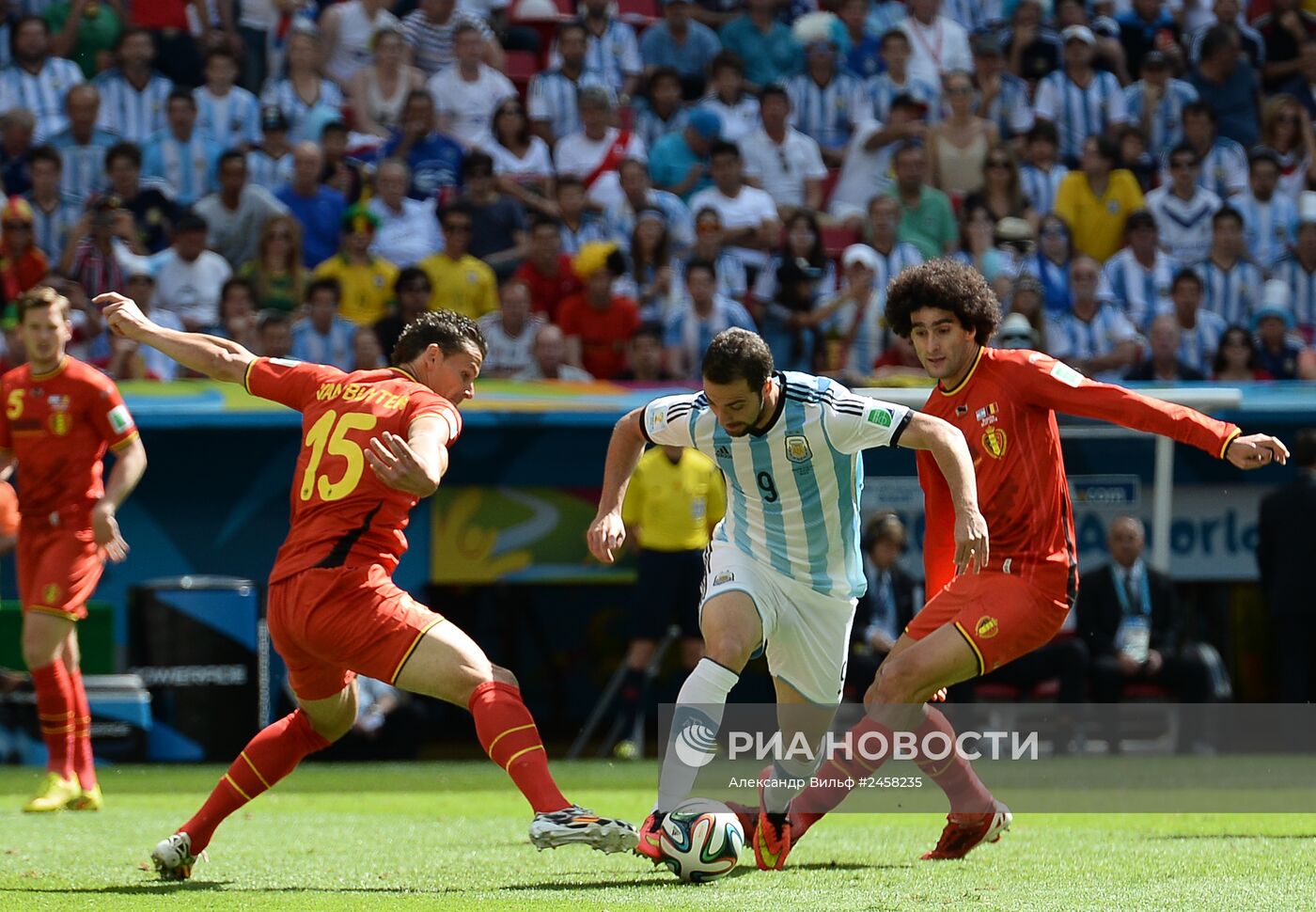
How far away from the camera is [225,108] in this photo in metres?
15.2

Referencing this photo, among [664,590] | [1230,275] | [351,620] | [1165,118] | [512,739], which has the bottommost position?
[664,590]

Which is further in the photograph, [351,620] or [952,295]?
[952,295]

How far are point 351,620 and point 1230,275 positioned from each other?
10.8 m

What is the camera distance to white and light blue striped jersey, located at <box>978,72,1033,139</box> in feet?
55.5

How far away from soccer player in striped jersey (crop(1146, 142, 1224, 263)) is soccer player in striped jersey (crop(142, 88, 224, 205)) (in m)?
7.90

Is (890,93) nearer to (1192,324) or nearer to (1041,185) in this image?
(1041,185)

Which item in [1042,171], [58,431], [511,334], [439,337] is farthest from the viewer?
[1042,171]

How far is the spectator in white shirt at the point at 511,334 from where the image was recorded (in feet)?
44.5

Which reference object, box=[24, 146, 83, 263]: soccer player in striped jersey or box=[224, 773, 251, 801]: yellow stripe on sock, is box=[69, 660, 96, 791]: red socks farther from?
box=[24, 146, 83, 263]: soccer player in striped jersey

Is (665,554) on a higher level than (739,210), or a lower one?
lower

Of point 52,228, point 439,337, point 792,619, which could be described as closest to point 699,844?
point 792,619

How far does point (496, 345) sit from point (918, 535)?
3456mm

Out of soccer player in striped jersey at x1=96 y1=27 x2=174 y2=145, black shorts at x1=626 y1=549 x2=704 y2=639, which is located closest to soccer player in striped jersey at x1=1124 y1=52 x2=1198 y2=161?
black shorts at x1=626 y1=549 x2=704 y2=639

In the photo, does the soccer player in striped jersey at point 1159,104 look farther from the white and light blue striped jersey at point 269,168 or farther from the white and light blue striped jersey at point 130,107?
the white and light blue striped jersey at point 130,107
